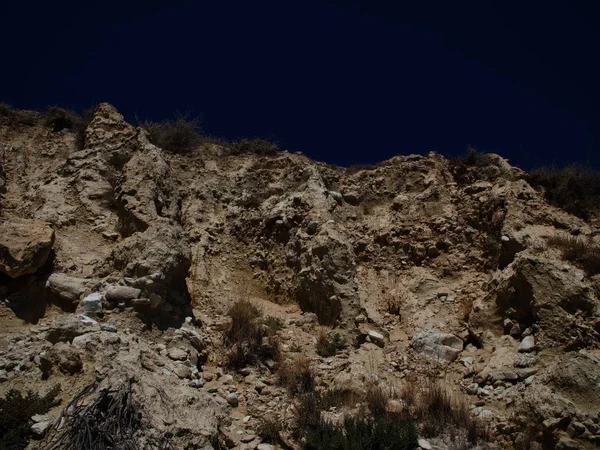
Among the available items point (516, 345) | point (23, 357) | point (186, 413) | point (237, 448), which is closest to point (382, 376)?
point (516, 345)

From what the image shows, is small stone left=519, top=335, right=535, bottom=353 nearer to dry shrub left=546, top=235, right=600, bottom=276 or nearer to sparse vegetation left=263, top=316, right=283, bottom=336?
dry shrub left=546, top=235, right=600, bottom=276

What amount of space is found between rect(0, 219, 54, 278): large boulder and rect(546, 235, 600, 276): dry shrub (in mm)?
8166

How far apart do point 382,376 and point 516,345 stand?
2010 mm

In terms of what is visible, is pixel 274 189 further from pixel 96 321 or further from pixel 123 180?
pixel 96 321

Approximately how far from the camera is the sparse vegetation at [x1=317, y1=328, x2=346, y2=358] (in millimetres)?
6949

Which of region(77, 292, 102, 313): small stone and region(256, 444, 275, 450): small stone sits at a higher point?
region(77, 292, 102, 313): small stone

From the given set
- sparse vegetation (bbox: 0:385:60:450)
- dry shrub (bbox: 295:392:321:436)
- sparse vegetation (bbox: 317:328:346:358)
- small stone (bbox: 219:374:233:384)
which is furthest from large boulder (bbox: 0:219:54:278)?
sparse vegetation (bbox: 317:328:346:358)

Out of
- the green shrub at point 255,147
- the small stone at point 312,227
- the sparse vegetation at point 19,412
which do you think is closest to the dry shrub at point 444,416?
the small stone at point 312,227

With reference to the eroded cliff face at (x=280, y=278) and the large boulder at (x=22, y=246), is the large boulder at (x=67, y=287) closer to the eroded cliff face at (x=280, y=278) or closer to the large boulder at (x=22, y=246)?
the eroded cliff face at (x=280, y=278)

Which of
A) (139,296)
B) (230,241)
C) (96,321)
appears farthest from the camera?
(230,241)

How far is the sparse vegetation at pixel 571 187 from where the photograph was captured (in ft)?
31.8

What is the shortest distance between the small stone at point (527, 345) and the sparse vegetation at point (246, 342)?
11.5ft

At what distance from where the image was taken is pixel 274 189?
10.0 m

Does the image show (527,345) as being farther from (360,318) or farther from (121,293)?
(121,293)
